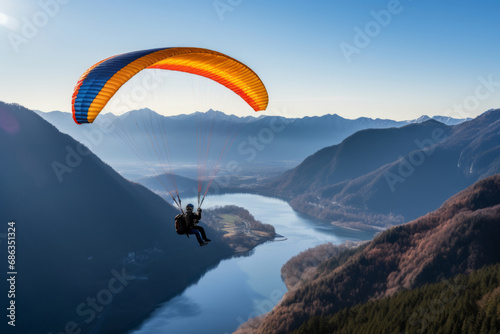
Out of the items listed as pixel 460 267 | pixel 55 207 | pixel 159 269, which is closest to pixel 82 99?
Result: pixel 460 267

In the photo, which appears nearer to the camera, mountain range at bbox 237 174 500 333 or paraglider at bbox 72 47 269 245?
paraglider at bbox 72 47 269 245

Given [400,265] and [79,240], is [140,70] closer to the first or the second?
[400,265]

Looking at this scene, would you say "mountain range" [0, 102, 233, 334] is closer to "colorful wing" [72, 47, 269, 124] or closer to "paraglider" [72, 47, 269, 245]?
"paraglider" [72, 47, 269, 245]

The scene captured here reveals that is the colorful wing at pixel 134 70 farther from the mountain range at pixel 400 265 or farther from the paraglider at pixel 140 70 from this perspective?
the mountain range at pixel 400 265

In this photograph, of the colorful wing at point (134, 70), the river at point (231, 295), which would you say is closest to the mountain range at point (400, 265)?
the river at point (231, 295)

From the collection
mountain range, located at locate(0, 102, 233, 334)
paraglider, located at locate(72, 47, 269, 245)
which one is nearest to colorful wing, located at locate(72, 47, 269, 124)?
paraglider, located at locate(72, 47, 269, 245)

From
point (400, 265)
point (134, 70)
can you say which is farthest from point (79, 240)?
point (134, 70)

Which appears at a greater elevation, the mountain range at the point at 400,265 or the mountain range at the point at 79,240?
the mountain range at the point at 79,240
